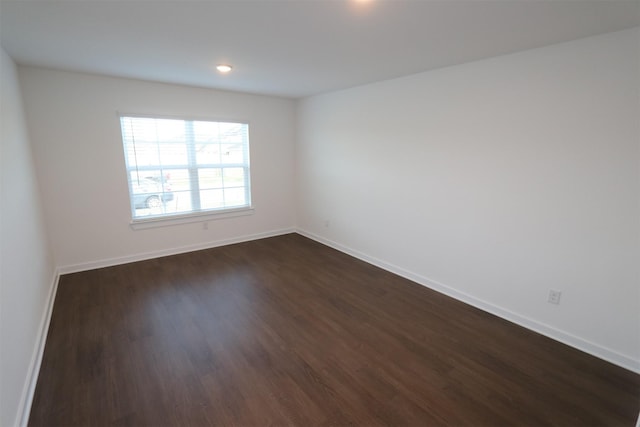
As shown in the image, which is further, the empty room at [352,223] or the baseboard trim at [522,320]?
the baseboard trim at [522,320]

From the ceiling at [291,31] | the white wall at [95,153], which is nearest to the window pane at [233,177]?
the white wall at [95,153]

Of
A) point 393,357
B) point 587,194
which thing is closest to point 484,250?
point 587,194

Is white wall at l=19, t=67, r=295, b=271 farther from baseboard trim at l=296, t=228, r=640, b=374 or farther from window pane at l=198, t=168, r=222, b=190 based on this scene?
baseboard trim at l=296, t=228, r=640, b=374

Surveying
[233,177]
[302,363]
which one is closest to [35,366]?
[302,363]

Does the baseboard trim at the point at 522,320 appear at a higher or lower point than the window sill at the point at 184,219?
lower

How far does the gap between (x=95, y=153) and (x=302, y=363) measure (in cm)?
341

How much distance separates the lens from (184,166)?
4121 millimetres

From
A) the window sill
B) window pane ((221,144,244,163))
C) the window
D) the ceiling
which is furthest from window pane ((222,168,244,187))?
the ceiling

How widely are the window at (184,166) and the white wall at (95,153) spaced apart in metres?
0.13

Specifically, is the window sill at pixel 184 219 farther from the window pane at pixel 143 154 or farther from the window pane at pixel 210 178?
the window pane at pixel 143 154

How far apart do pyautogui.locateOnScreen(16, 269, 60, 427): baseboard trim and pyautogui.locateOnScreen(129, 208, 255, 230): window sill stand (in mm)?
1190

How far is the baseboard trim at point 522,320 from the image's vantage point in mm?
2133

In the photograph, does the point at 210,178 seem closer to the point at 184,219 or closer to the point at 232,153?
the point at 232,153

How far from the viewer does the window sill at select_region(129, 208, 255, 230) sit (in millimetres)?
3891
